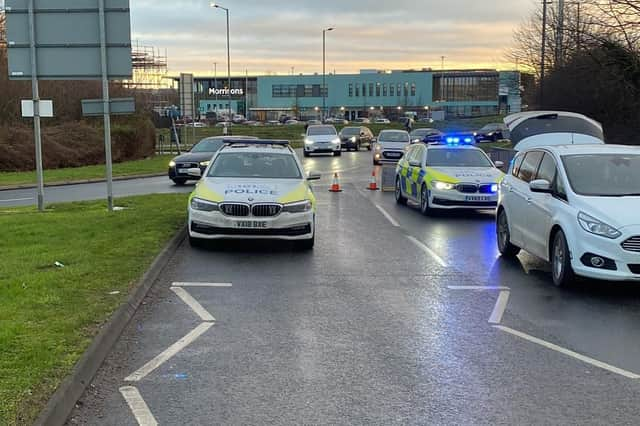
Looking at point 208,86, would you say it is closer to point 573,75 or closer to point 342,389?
point 573,75

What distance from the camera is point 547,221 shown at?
30.2ft

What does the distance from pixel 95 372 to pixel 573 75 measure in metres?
33.6

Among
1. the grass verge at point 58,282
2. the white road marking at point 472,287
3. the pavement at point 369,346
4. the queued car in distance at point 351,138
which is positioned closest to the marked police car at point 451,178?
the pavement at point 369,346

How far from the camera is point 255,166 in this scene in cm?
1255

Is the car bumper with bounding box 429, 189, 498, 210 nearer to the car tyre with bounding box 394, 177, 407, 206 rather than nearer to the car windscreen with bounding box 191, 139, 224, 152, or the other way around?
the car tyre with bounding box 394, 177, 407, 206

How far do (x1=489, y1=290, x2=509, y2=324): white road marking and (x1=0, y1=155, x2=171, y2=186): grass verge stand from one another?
846 inches

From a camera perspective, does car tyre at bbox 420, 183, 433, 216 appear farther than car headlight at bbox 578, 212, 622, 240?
Yes

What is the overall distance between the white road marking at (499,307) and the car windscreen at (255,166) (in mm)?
4684

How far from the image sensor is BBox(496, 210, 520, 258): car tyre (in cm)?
1090

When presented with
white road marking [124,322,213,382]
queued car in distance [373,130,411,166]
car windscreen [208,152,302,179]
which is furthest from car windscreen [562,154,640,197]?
queued car in distance [373,130,411,166]

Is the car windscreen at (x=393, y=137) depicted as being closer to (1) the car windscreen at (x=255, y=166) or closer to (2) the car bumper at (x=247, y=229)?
(1) the car windscreen at (x=255, y=166)

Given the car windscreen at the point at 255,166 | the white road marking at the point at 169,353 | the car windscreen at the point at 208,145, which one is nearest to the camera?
the white road marking at the point at 169,353

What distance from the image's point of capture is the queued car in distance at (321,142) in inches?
1674

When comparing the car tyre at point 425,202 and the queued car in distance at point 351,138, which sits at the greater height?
the queued car in distance at point 351,138
